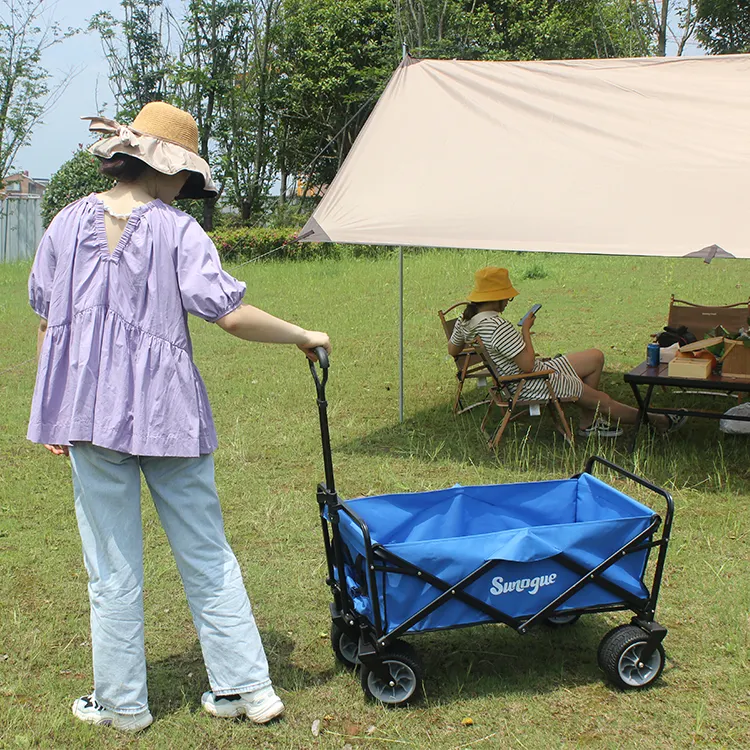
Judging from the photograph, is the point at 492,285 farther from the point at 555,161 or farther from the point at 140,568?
the point at 140,568

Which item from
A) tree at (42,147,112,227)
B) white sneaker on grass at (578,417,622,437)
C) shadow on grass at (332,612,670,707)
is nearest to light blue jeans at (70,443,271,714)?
shadow on grass at (332,612,670,707)

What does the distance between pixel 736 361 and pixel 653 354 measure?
0.54 metres

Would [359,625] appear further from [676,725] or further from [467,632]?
[676,725]

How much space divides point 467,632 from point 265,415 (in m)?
3.74

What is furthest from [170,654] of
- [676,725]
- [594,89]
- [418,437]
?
[594,89]

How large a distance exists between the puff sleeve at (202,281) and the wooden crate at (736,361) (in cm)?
389

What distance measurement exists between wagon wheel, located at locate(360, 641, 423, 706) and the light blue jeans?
0.36 m

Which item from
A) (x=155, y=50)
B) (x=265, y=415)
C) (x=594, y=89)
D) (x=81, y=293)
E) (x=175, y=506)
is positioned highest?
(x=155, y=50)

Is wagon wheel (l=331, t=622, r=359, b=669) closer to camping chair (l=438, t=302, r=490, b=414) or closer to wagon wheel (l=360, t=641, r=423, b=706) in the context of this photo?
wagon wheel (l=360, t=641, r=423, b=706)

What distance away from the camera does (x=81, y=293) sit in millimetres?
2762

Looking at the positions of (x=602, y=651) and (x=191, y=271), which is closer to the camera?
(x=191, y=271)

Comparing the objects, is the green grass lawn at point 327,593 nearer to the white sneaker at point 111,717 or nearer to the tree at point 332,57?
the white sneaker at point 111,717

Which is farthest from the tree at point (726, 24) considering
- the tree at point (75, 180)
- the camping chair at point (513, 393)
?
the camping chair at point (513, 393)

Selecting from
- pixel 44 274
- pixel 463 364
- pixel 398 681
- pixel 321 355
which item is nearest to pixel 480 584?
pixel 398 681
